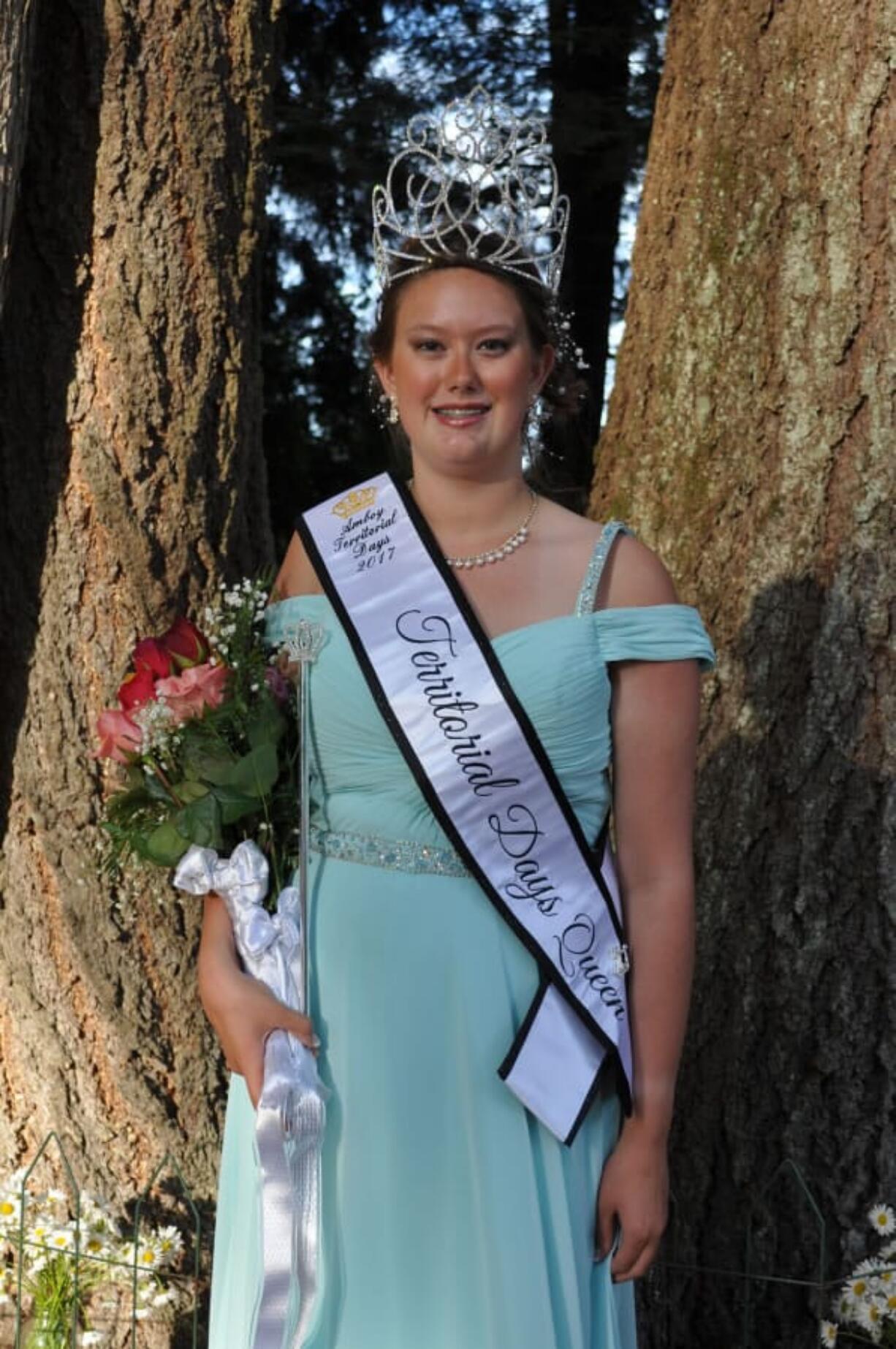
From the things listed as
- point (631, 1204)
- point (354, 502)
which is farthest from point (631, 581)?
point (631, 1204)

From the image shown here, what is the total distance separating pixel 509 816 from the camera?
88.4 inches

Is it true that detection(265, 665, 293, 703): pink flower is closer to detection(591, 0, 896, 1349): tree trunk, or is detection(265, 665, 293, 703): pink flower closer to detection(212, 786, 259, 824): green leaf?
detection(212, 786, 259, 824): green leaf

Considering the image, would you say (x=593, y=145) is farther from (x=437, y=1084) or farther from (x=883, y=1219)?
(x=437, y=1084)

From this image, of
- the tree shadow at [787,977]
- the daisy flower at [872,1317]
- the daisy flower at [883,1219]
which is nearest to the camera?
the daisy flower at [872,1317]

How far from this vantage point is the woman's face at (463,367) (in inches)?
88.8

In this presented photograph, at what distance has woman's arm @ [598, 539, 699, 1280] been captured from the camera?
7.18 ft

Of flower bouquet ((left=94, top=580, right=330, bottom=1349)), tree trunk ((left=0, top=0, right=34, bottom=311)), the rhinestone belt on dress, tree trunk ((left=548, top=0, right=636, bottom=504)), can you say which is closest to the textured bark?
tree trunk ((left=0, top=0, right=34, bottom=311))

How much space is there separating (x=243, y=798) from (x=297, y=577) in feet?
1.29

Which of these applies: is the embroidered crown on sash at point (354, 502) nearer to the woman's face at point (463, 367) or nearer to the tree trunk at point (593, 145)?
the woman's face at point (463, 367)

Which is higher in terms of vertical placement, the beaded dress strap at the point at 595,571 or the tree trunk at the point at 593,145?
the tree trunk at the point at 593,145

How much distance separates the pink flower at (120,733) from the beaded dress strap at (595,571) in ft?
2.04

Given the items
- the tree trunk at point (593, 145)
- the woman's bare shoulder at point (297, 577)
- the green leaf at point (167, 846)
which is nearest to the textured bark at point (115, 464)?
the woman's bare shoulder at point (297, 577)

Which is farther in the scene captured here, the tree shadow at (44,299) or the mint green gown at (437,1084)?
the tree shadow at (44,299)

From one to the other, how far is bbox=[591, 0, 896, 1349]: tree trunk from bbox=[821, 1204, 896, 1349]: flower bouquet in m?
0.09
